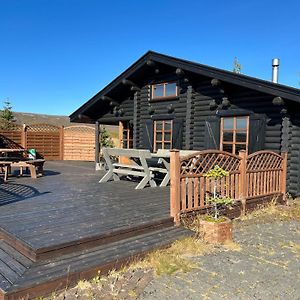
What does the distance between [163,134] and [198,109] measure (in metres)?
1.59

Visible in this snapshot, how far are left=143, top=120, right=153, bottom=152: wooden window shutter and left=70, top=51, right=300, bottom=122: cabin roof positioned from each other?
5.75ft

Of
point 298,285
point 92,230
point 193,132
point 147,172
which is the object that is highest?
point 193,132

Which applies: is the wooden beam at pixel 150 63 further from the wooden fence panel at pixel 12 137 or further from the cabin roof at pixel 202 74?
the wooden fence panel at pixel 12 137

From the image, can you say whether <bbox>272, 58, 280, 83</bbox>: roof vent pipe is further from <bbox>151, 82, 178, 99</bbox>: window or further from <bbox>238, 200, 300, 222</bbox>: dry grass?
<bbox>238, 200, 300, 222</bbox>: dry grass

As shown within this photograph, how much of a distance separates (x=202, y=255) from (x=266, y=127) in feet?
15.2

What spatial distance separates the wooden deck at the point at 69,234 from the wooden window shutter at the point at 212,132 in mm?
3201

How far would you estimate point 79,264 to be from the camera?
2879mm

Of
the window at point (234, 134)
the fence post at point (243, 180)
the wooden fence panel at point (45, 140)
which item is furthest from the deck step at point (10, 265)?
the wooden fence panel at point (45, 140)

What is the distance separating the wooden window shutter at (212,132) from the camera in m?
8.23

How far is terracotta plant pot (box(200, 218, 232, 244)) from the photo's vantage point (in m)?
3.91

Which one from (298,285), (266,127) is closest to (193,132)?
(266,127)

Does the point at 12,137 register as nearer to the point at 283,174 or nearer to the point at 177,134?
the point at 177,134

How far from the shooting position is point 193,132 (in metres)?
9.05

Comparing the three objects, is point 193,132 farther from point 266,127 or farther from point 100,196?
point 100,196
